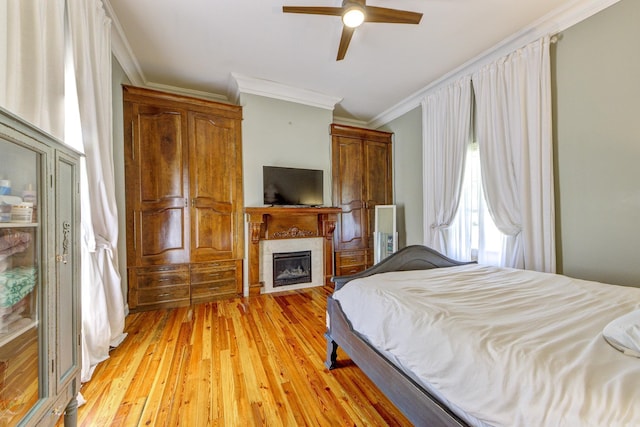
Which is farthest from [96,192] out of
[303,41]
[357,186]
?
[357,186]

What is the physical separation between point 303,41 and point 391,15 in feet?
3.42

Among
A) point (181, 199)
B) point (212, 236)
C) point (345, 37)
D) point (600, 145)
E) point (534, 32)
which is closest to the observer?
point (600, 145)

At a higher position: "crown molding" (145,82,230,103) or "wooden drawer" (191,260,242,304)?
"crown molding" (145,82,230,103)

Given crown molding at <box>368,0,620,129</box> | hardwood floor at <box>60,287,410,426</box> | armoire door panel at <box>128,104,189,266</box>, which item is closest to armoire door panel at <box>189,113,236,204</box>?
armoire door panel at <box>128,104,189,266</box>

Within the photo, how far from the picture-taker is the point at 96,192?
196 centimetres

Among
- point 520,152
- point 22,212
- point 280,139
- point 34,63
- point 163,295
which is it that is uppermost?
point 280,139

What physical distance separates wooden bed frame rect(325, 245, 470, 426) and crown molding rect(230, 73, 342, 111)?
9.03 ft

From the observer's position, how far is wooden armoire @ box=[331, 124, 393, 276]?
416 cm

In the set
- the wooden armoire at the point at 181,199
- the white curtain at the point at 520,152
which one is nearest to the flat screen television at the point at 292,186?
the wooden armoire at the point at 181,199

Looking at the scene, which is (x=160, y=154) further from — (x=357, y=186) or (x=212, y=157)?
Answer: (x=357, y=186)

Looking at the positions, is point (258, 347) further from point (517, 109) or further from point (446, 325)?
point (517, 109)

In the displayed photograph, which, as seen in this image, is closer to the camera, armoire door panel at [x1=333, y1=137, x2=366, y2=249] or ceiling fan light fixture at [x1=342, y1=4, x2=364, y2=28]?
ceiling fan light fixture at [x1=342, y1=4, x2=364, y2=28]

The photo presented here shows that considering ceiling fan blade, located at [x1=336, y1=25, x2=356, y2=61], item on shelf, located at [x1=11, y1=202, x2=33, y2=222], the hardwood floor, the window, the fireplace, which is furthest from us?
the fireplace

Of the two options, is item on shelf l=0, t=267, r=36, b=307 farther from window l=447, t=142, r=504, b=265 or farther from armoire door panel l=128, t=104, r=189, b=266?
window l=447, t=142, r=504, b=265
